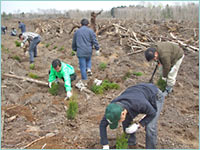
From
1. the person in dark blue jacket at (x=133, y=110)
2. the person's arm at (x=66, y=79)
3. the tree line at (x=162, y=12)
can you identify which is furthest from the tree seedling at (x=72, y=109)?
the tree line at (x=162, y=12)

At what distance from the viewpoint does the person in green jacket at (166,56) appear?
3.93 meters

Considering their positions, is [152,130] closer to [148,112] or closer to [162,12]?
[148,112]

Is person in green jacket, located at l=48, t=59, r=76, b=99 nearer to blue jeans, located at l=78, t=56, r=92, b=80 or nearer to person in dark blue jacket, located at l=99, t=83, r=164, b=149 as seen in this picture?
blue jeans, located at l=78, t=56, r=92, b=80

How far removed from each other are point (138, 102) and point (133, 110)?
0.11 m

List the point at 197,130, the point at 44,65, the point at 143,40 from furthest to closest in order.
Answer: the point at 143,40
the point at 44,65
the point at 197,130

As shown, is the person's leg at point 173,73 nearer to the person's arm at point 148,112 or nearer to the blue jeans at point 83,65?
the blue jeans at point 83,65

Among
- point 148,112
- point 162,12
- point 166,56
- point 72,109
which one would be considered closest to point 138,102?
point 148,112

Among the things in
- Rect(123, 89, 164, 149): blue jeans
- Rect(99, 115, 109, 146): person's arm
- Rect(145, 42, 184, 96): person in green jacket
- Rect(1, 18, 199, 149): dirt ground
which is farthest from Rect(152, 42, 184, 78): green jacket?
Rect(99, 115, 109, 146): person's arm

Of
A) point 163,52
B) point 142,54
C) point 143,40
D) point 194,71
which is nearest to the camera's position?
point 163,52

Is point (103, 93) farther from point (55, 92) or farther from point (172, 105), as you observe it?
point (172, 105)

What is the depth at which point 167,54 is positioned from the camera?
14.0 feet

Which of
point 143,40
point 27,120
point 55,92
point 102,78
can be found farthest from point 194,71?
point 27,120

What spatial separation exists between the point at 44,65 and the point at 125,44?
4.34 meters

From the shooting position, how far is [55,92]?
5.14m
